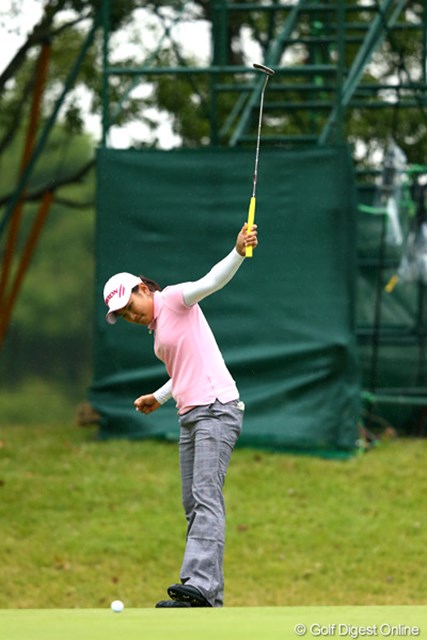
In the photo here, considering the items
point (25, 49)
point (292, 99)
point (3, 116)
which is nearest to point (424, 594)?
point (25, 49)

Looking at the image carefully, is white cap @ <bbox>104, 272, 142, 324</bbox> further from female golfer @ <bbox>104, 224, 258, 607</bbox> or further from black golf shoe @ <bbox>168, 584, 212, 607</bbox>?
black golf shoe @ <bbox>168, 584, 212, 607</bbox>

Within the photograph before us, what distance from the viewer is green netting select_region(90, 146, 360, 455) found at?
11539 millimetres

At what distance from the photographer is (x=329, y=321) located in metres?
11.6

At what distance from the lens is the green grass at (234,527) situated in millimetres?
9195

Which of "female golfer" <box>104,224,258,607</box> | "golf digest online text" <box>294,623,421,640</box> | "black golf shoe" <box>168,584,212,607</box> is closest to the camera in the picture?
"golf digest online text" <box>294,623,421,640</box>

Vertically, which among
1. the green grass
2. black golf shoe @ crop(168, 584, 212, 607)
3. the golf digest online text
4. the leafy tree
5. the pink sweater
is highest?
the leafy tree

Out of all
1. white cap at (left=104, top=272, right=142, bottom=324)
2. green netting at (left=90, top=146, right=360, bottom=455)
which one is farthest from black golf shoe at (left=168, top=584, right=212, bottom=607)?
green netting at (left=90, top=146, right=360, bottom=455)

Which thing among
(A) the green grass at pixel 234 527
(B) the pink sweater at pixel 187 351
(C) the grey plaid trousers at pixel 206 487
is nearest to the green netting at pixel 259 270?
(A) the green grass at pixel 234 527

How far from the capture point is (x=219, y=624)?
18.5 ft

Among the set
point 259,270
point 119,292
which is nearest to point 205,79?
point 259,270

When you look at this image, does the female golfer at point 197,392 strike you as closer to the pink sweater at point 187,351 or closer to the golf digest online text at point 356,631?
the pink sweater at point 187,351

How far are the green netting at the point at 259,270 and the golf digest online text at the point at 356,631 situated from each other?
19.6ft

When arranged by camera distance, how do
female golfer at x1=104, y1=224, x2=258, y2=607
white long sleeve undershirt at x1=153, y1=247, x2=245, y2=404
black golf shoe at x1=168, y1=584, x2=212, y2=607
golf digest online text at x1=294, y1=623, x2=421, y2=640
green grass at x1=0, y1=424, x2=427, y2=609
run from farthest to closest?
green grass at x1=0, y1=424, x2=427, y2=609
female golfer at x1=104, y1=224, x2=258, y2=607
white long sleeve undershirt at x1=153, y1=247, x2=245, y2=404
black golf shoe at x1=168, y1=584, x2=212, y2=607
golf digest online text at x1=294, y1=623, x2=421, y2=640

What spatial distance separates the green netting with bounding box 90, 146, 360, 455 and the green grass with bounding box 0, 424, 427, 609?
14.6 inches
